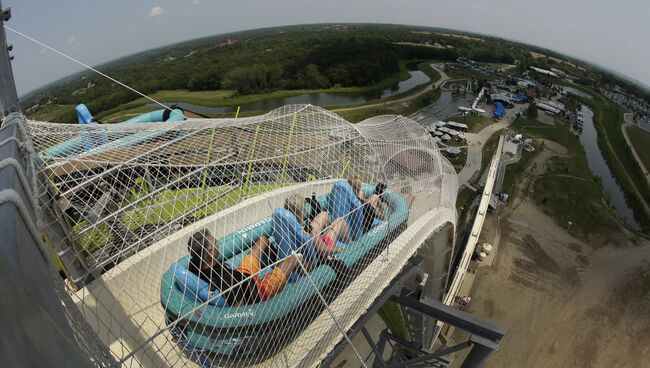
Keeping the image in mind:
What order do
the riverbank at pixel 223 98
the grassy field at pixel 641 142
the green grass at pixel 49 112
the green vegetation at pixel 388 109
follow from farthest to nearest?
the riverbank at pixel 223 98 < the green vegetation at pixel 388 109 < the green grass at pixel 49 112 < the grassy field at pixel 641 142

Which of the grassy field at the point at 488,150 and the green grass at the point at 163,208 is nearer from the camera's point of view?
the green grass at the point at 163,208

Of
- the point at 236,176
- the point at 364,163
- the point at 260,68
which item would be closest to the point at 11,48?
the point at 236,176

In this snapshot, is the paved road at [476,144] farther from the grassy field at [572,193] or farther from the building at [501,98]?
the grassy field at [572,193]

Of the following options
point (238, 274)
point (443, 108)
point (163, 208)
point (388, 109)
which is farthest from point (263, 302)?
point (443, 108)

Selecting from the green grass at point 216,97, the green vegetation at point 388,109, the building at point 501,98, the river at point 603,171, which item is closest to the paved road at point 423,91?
→ the green vegetation at point 388,109

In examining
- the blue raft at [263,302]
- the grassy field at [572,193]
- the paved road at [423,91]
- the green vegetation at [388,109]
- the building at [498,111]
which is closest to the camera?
the blue raft at [263,302]

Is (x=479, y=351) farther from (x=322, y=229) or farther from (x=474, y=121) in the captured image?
(x=474, y=121)
